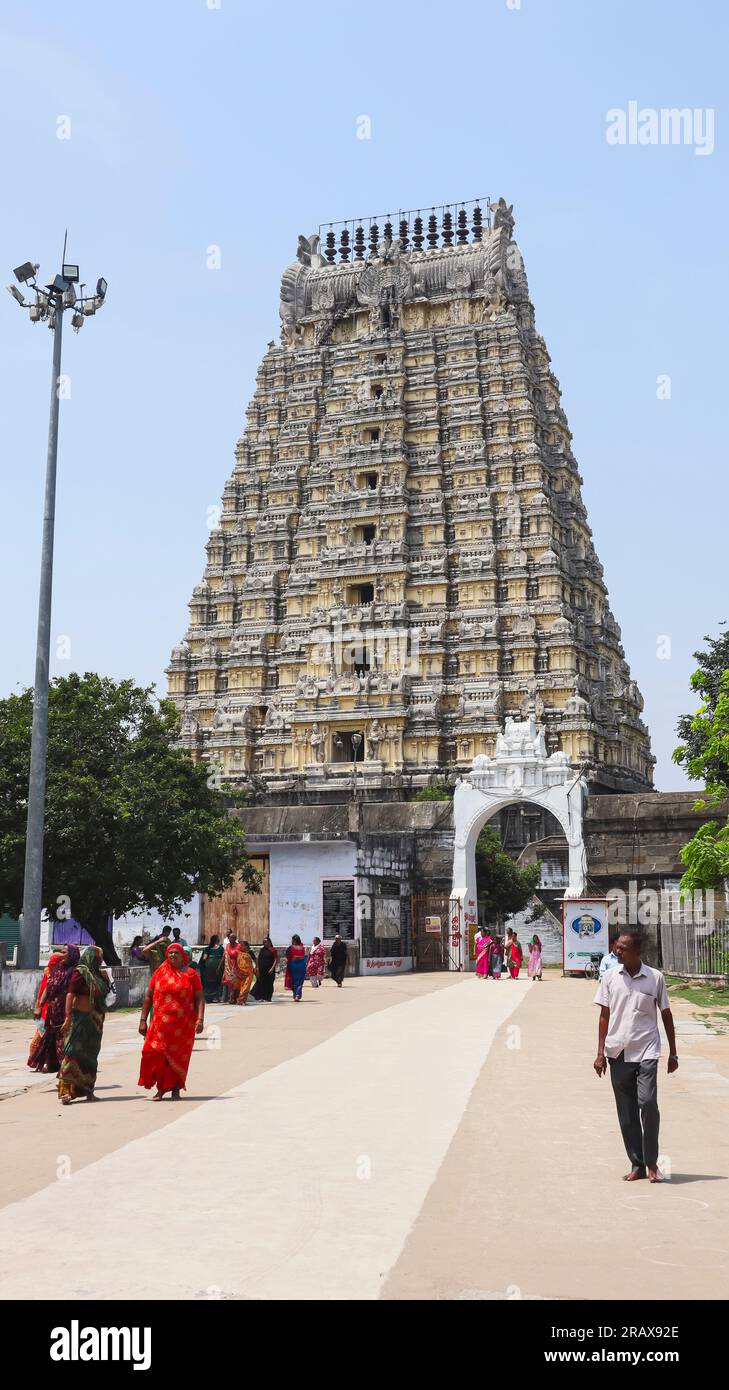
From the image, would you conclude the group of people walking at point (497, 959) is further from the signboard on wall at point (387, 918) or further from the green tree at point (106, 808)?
the green tree at point (106, 808)

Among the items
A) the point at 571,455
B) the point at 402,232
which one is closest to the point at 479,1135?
the point at 571,455

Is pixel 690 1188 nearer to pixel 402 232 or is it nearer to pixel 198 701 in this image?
pixel 198 701

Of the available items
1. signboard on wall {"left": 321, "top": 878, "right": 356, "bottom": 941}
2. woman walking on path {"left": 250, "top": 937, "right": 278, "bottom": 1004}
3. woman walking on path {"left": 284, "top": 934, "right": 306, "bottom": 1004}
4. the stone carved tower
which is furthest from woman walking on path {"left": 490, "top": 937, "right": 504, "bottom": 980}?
the stone carved tower

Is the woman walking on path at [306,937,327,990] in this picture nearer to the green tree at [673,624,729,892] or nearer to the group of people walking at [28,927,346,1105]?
the green tree at [673,624,729,892]

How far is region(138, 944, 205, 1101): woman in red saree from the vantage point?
1242cm

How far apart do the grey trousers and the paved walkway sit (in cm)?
24

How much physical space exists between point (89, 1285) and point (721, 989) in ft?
87.4

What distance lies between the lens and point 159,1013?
12.6m

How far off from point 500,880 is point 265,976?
79.1 ft

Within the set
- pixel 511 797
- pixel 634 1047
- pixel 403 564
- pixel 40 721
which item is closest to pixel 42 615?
pixel 40 721

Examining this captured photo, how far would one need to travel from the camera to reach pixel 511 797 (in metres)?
42.2

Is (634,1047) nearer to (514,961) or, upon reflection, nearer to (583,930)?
(583,930)

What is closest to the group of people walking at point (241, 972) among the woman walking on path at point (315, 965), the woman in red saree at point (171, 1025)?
the woman walking on path at point (315, 965)
